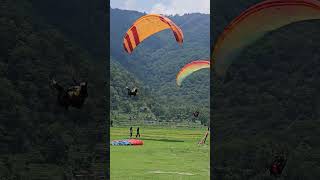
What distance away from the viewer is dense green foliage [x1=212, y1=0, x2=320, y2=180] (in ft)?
91.8

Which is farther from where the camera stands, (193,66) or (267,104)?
(267,104)

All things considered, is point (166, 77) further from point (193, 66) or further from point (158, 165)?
point (158, 165)

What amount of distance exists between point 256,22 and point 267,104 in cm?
4570

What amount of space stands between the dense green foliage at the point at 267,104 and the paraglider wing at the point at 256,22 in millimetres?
15059

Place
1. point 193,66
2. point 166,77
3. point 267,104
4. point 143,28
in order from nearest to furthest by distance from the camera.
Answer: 1. point 143,28
2. point 193,66
3. point 267,104
4. point 166,77
